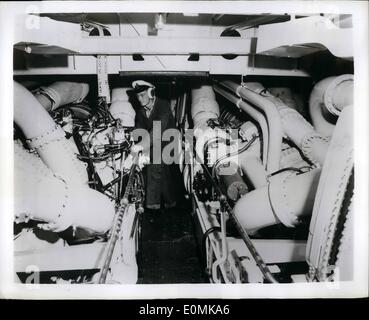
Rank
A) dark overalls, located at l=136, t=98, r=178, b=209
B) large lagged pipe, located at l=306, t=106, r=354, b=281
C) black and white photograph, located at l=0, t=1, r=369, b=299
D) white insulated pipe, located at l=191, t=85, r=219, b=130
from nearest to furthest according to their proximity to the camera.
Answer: large lagged pipe, located at l=306, t=106, r=354, b=281, black and white photograph, located at l=0, t=1, r=369, b=299, dark overalls, located at l=136, t=98, r=178, b=209, white insulated pipe, located at l=191, t=85, r=219, b=130

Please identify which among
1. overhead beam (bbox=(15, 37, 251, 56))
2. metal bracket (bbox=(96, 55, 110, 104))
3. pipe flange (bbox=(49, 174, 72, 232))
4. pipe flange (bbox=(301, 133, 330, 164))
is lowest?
pipe flange (bbox=(49, 174, 72, 232))

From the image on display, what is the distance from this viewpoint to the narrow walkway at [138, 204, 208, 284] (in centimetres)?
106

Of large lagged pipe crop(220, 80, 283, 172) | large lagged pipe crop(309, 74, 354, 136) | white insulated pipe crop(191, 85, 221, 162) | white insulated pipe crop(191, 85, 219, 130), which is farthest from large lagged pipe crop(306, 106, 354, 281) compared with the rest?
white insulated pipe crop(191, 85, 219, 130)

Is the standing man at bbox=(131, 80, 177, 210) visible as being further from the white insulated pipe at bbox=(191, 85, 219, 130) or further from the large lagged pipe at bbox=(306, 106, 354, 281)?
the large lagged pipe at bbox=(306, 106, 354, 281)

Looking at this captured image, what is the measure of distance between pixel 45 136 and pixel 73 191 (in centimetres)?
27

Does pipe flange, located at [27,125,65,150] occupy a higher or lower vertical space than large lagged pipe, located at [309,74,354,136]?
lower

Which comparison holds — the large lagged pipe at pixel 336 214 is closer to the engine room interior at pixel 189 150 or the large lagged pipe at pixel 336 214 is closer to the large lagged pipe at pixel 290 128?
the engine room interior at pixel 189 150

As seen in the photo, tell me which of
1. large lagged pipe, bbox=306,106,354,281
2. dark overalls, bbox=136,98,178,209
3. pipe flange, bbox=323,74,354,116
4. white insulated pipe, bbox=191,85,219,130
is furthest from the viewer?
white insulated pipe, bbox=191,85,219,130

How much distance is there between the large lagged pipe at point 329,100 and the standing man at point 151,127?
2.30ft

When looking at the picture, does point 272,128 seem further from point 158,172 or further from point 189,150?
point 158,172

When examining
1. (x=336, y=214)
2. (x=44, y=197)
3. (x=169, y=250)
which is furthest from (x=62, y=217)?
(x=336, y=214)

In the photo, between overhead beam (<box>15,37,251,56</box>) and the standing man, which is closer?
overhead beam (<box>15,37,251,56</box>)

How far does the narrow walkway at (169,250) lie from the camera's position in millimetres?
1062

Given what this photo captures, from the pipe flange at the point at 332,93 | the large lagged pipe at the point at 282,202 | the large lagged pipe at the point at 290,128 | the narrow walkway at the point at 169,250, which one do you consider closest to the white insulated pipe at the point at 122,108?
the narrow walkway at the point at 169,250
